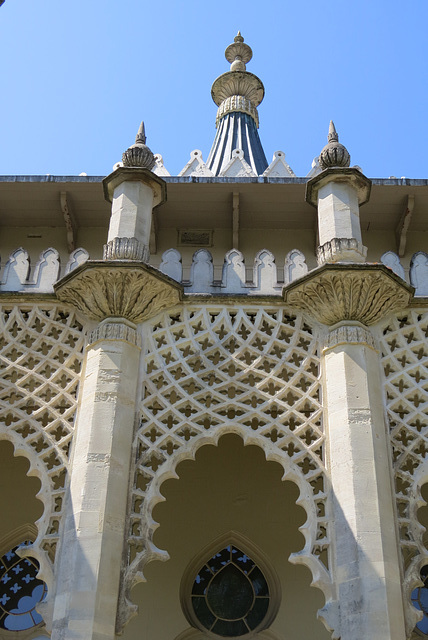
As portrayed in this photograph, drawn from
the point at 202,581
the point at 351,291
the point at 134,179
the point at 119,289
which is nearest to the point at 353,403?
the point at 351,291

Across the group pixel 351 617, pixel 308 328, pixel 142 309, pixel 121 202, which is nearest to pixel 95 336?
pixel 142 309

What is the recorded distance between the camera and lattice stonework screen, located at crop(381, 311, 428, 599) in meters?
8.84

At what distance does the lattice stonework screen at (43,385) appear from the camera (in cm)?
925

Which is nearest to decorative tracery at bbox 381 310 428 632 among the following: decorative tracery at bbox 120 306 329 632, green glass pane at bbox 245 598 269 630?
decorative tracery at bbox 120 306 329 632

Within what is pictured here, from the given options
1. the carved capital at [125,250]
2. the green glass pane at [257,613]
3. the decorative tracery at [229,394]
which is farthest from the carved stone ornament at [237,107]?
the green glass pane at [257,613]

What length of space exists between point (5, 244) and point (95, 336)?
3.95m

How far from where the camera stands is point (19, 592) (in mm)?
11391

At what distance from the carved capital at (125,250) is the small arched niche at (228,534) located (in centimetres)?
340

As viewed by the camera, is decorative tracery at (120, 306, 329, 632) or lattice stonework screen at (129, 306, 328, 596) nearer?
decorative tracery at (120, 306, 329, 632)

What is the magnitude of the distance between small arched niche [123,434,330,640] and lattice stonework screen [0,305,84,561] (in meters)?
2.26

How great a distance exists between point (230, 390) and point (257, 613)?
136 inches

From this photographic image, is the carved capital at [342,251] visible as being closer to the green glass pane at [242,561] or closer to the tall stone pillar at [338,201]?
the tall stone pillar at [338,201]

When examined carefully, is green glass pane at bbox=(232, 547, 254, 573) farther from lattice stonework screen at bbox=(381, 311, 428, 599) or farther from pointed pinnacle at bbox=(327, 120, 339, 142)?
pointed pinnacle at bbox=(327, 120, 339, 142)

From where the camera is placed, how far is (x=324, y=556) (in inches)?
372
